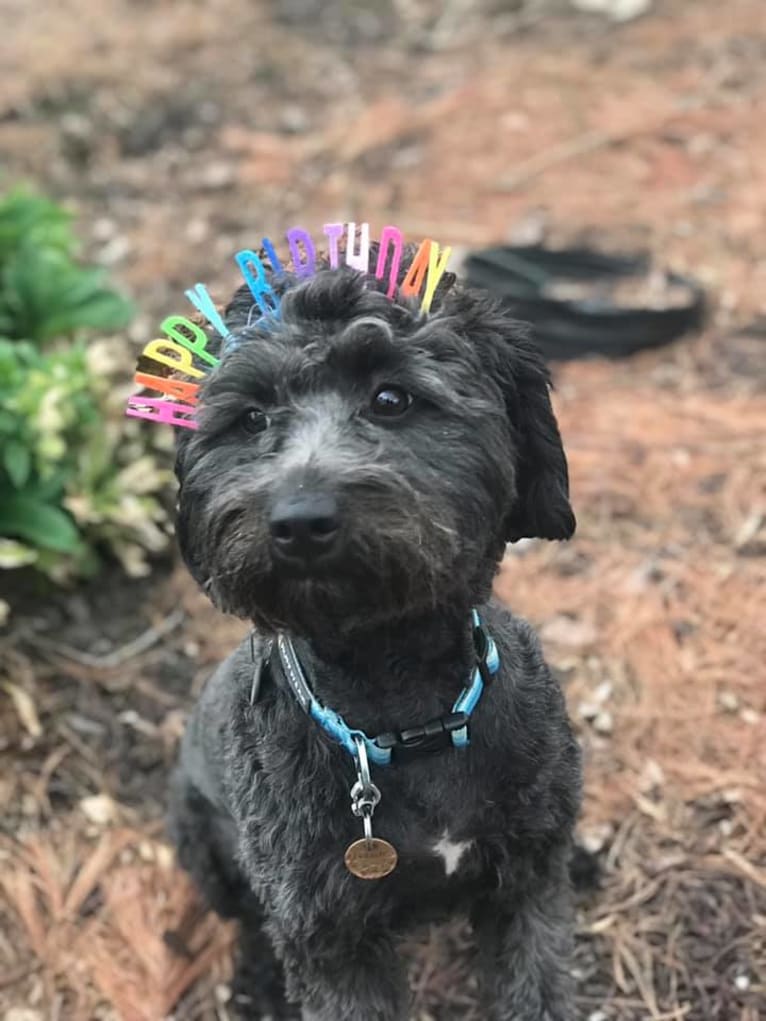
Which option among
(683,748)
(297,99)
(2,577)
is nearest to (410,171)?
(297,99)

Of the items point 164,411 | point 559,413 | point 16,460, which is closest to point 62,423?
point 16,460

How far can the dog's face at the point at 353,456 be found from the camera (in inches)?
87.7

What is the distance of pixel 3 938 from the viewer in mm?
3961

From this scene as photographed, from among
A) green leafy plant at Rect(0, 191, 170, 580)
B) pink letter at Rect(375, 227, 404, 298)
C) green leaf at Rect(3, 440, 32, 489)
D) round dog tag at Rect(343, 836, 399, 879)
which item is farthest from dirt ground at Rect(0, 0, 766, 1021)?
pink letter at Rect(375, 227, 404, 298)

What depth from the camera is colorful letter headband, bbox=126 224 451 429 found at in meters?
2.48

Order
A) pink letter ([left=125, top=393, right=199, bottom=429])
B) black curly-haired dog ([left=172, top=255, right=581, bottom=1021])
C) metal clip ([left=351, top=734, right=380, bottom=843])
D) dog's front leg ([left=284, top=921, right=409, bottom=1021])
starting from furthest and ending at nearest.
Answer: dog's front leg ([left=284, top=921, right=409, bottom=1021])
metal clip ([left=351, top=734, right=380, bottom=843])
pink letter ([left=125, top=393, right=199, bottom=429])
black curly-haired dog ([left=172, top=255, right=581, bottom=1021])

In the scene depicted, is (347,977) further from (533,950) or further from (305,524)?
(305,524)

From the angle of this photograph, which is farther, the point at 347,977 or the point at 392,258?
the point at 347,977

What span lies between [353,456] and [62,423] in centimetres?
277

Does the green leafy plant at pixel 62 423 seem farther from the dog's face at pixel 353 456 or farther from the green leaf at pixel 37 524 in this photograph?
the dog's face at pixel 353 456

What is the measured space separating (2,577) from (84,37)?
6.72m

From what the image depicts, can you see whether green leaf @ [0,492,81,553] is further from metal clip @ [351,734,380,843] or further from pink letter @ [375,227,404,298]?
pink letter @ [375,227,404,298]

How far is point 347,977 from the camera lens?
2918 mm

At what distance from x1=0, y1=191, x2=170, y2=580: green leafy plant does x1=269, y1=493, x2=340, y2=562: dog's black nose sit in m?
2.67
